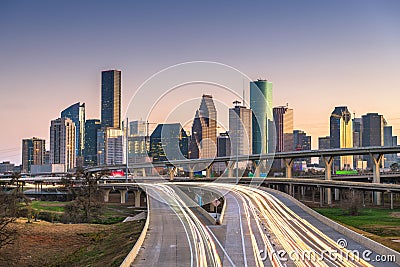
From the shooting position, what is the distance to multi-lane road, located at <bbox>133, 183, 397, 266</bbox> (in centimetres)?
3269

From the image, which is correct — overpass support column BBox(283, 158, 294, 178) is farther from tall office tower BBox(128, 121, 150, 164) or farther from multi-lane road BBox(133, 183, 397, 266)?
multi-lane road BBox(133, 183, 397, 266)

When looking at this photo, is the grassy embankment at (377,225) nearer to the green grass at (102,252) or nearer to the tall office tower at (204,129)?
the tall office tower at (204,129)

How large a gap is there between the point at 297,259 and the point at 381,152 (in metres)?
98.3

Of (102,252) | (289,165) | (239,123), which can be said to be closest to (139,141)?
(239,123)

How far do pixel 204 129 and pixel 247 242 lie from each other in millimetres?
26789

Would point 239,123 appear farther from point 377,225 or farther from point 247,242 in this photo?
point 247,242

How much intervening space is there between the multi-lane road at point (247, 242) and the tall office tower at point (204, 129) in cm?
1029

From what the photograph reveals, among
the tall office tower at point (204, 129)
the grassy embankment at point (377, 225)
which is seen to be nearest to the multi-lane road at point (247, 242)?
the grassy embankment at point (377, 225)

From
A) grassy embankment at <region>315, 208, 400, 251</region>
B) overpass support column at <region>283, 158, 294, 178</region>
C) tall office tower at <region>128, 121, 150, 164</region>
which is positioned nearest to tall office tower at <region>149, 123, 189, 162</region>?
tall office tower at <region>128, 121, 150, 164</region>

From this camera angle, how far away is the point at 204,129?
65.0 metres

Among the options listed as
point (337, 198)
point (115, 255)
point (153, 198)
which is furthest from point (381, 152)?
point (115, 255)

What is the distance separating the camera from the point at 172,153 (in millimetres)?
74812

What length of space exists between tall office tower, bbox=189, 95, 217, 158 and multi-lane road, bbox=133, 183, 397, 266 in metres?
10.3

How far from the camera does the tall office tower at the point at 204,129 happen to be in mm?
53344
